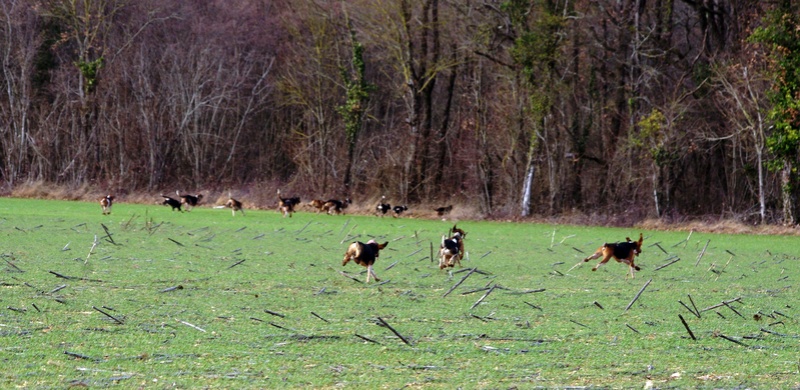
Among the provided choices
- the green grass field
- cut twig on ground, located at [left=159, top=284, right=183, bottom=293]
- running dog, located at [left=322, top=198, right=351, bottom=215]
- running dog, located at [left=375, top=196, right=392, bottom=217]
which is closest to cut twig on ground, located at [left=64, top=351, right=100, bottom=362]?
the green grass field

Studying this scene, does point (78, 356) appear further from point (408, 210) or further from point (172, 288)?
point (408, 210)

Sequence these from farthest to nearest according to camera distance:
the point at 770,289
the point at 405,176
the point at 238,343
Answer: the point at 405,176, the point at 770,289, the point at 238,343

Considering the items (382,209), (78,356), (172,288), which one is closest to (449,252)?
(172,288)

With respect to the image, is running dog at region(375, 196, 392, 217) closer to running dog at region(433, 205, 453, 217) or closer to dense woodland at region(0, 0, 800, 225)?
running dog at region(433, 205, 453, 217)

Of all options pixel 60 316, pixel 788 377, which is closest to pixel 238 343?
pixel 60 316

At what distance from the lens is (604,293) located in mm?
10281

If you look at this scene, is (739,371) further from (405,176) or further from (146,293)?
(405,176)

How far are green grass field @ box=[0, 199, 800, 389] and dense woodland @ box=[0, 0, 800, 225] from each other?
14.2 meters

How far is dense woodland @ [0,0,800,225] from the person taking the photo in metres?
28.9

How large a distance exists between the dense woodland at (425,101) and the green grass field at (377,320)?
1422cm

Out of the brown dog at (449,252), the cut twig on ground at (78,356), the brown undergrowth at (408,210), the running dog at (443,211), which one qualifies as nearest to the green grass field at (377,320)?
the cut twig on ground at (78,356)

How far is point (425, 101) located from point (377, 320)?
26863 mm

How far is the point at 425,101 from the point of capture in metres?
34.5

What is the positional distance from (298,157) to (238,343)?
31025 mm
